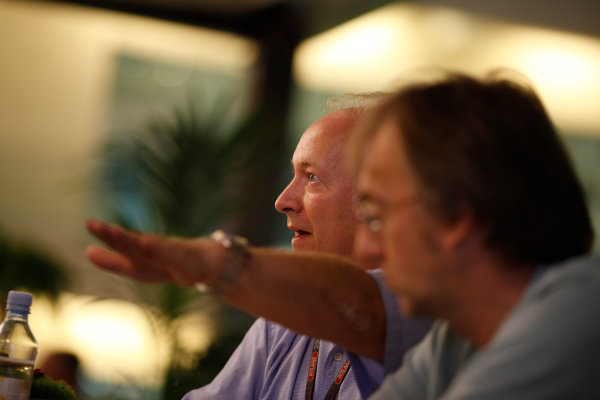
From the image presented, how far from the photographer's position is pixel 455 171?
97 cm

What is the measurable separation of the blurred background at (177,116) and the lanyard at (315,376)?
77.4 inches

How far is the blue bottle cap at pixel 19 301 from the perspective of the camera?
1536 millimetres

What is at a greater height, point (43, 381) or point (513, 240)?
point (513, 240)

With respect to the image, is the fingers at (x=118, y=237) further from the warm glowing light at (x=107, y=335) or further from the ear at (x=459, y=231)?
the warm glowing light at (x=107, y=335)

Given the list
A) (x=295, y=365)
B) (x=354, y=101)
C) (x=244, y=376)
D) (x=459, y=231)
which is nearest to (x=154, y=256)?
(x=459, y=231)

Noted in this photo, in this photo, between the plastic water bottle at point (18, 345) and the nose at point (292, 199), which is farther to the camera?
the nose at point (292, 199)

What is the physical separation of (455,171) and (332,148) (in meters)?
1.08

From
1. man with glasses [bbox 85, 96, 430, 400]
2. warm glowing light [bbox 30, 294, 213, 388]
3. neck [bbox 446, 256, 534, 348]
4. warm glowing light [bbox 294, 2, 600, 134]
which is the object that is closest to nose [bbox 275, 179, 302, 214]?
man with glasses [bbox 85, 96, 430, 400]

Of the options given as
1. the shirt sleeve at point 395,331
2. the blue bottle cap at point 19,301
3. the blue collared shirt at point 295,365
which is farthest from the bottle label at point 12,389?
the shirt sleeve at point 395,331

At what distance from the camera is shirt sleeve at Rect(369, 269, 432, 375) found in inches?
53.3

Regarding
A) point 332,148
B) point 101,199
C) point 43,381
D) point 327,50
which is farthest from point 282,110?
point 43,381

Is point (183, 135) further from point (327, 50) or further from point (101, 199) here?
point (327, 50)

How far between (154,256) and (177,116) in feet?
10.8

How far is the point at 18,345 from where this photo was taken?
1567 millimetres
